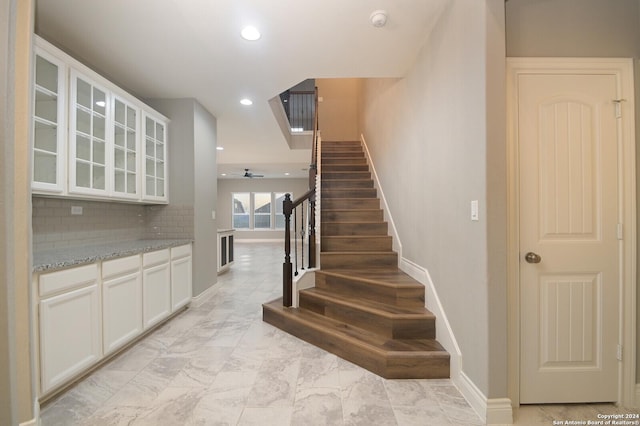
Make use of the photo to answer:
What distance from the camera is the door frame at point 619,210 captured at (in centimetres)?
156

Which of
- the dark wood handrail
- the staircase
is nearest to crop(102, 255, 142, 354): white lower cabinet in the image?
the staircase

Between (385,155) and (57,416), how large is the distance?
394 centimetres

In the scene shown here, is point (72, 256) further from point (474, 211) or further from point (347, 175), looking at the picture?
point (347, 175)

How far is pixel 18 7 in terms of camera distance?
1.34m

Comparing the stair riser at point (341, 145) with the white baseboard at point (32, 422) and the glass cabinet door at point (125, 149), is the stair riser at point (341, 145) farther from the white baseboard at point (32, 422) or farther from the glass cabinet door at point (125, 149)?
the white baseboard at point (32, 422)

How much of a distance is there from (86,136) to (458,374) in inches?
135

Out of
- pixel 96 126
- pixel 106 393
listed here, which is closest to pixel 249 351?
pixel 106 393

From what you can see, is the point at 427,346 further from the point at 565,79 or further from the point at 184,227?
the point at 184,227

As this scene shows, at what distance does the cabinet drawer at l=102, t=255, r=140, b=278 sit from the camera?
6.81ft

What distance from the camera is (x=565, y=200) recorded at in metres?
1.58

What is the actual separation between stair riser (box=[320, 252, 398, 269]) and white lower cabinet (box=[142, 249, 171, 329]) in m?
1.70

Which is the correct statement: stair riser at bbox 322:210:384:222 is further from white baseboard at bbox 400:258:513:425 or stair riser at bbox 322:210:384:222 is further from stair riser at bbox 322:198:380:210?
white baseboard at bbox 400:258:513:425

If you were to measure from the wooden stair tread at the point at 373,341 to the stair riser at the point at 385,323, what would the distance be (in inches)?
1.4

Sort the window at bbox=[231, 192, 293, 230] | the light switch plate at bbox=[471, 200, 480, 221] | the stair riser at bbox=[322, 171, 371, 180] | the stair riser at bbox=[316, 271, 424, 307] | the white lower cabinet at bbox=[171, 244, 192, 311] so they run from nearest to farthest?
the light switch plate at bbox=[471, 200, 480, 221], the stair riser at bbox=[316, 271, 424, 307], the white lower cabinet at bbox=[171, 244, 192, 311], the stair riser at bbox=[322, 171, 371, 180], the window at bbox=[231, 192, 293, 230]
